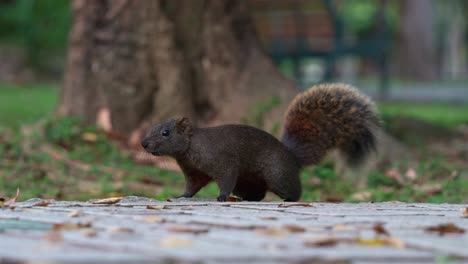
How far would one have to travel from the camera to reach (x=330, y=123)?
6.24 m

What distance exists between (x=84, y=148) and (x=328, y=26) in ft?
23.9

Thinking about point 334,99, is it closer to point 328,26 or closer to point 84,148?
point 84,148

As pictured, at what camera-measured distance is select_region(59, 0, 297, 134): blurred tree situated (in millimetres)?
9430

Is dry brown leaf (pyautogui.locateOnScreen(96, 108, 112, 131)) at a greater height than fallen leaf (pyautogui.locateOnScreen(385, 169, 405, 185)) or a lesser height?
greater

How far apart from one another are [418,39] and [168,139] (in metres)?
25.3

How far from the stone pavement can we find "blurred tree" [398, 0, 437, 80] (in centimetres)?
2555

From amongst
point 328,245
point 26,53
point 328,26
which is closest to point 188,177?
point 328,245

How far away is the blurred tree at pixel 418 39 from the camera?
96.8 ft

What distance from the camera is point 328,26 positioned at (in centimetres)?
1514

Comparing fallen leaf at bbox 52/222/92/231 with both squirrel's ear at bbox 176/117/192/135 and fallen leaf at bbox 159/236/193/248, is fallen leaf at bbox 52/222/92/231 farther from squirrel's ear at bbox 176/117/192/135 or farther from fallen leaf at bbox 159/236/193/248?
squirrel's ear at bbox 176/117/192/135

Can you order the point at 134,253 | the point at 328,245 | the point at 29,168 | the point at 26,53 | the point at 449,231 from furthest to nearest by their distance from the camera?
1. the point at 26,53
2. the point at 29,168
3. the point at 449,231
4. the point at 328,245
5. the point at 134,253

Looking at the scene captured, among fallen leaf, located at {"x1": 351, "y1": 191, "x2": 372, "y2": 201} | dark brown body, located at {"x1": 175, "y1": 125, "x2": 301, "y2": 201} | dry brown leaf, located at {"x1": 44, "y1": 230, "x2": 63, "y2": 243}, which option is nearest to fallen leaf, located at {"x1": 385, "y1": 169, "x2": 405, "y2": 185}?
fallen leaf, located at {"x1": 351, "y1": 191, "x2": 372, "y2": 201}

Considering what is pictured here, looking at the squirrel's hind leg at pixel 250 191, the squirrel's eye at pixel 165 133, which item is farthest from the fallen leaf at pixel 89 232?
the squirrel's hind leg at pixel 250 191

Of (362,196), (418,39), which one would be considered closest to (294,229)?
(362,196)
